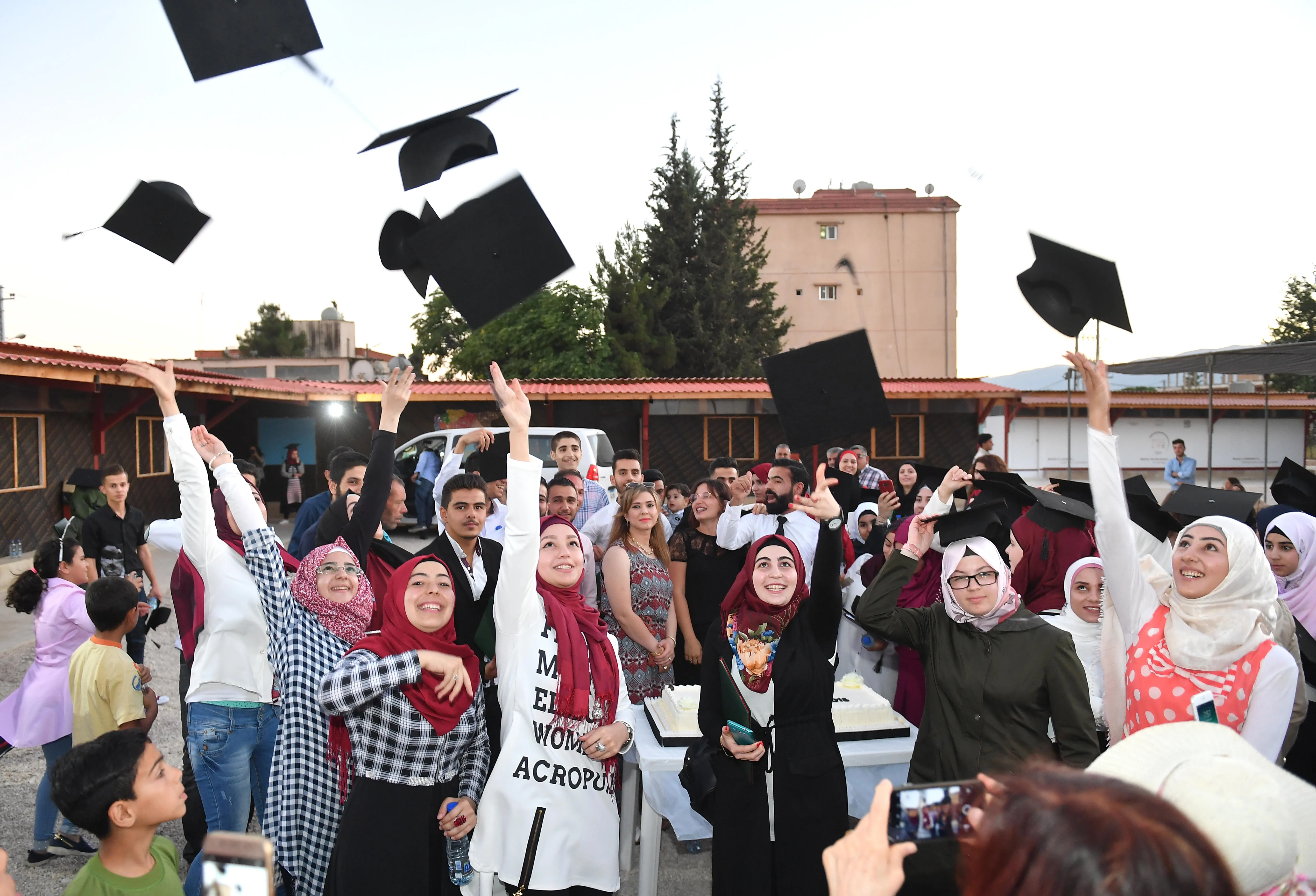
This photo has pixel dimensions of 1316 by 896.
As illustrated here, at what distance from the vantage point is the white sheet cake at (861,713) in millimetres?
3209

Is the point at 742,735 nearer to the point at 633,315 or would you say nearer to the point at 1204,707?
the point at 1204,707

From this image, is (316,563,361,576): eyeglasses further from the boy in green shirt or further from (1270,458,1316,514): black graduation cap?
(1270,458,1316,514): black graduation cap

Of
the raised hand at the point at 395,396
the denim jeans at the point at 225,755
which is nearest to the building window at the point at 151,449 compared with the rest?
the denim jeans at the point at 225,755

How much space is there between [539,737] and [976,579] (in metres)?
1.47

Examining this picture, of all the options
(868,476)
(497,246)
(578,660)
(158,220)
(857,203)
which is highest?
(857,203)

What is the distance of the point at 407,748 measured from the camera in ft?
7.80

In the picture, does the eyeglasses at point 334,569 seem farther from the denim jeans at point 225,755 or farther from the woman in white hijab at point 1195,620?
the woman in white hijab at point 1195,620

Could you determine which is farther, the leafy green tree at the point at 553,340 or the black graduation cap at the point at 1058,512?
the leafy green tree at the point at 553,340

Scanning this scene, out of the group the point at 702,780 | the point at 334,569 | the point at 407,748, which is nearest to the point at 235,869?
the point at 407,748

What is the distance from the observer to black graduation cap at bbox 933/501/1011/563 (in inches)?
110

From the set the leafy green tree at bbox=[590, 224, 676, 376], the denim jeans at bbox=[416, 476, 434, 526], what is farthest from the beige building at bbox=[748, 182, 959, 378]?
the denim jeans at bbox=[416, 476, 434, 526]

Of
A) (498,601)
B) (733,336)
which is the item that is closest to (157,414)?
(498,601)

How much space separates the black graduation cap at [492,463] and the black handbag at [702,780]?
102 inches

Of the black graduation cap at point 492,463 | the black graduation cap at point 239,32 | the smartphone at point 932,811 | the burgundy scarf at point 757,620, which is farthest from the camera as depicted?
the black graduation cap at point 492,463
